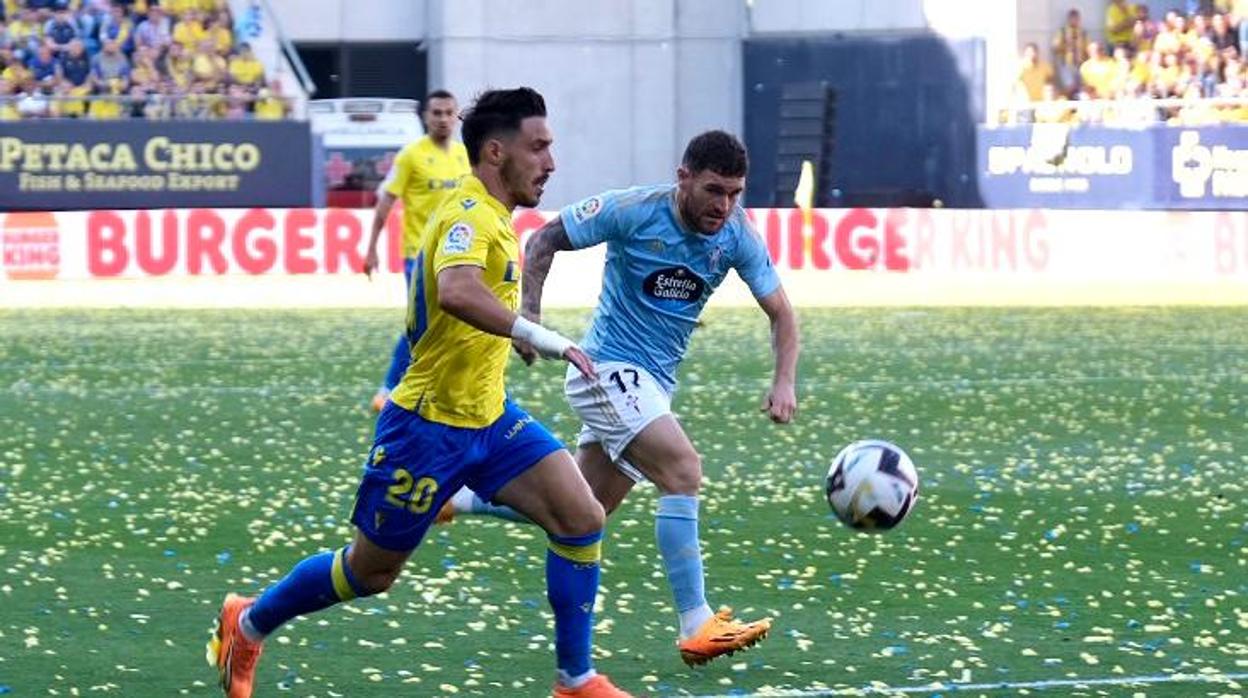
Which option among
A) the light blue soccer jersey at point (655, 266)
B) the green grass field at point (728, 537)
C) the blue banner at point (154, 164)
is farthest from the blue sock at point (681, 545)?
the blue banner at point (154, 164)

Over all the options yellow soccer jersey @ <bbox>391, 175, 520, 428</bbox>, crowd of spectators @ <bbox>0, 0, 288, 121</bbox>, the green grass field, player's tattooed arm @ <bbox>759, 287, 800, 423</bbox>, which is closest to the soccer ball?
player's tattooed arm @ <bbox>759, 287, 800, 423</bbox>

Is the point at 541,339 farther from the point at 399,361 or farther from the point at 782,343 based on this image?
the point at 399,361

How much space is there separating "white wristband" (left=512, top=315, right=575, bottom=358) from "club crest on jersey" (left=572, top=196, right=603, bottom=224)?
1.91m

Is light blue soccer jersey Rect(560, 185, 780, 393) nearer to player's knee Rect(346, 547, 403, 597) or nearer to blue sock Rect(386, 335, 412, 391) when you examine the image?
player's knee Rect(346, 547, 403, 597)

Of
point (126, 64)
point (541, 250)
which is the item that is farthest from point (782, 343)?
point (126, 64)

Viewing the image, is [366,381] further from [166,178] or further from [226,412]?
[166,178]

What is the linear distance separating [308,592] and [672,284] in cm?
210

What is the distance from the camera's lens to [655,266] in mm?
9141

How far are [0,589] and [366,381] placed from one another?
370 inches

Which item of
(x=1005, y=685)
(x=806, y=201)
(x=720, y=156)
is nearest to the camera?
(x=1005, y=685)

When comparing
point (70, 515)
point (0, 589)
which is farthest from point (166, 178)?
point (0, 589)

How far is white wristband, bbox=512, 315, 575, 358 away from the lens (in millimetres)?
7273

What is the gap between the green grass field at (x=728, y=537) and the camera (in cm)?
853

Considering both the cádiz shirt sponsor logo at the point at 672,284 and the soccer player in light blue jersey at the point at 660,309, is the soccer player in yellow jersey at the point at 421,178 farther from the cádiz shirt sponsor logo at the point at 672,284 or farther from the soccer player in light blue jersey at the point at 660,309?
the cádiz shirt sponsor logo at the point at 672,284
